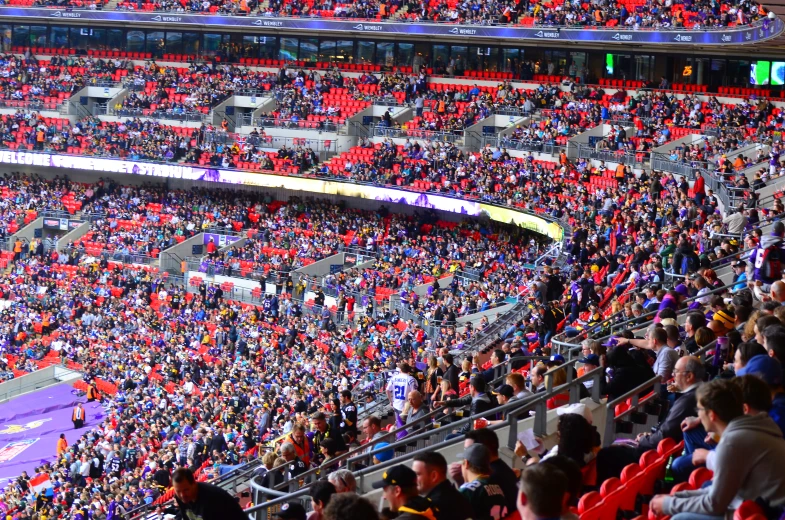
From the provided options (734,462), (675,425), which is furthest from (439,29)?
(734,462)

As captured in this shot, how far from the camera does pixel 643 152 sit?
27.4 m

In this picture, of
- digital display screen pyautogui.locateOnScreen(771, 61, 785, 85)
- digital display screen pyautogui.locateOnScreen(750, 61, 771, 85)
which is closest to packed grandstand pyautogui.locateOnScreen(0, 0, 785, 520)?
digital display screen pyautogui.locateOnScreen(750, 61, 771, 85)

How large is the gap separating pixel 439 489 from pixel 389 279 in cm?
2246

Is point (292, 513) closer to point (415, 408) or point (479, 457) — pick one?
point (479, 457)

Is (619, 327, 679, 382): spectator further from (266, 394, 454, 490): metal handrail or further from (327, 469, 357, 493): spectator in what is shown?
(327, 469, 357, 493): spectator

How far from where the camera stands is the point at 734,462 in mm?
4387

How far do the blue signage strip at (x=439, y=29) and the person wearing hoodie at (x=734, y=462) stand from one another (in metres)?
22.2

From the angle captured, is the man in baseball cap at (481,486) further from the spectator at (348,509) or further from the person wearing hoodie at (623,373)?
the person wearing hoodie at (623,373)

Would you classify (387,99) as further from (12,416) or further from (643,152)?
(12,416)

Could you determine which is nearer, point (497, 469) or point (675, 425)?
point (497, 469)

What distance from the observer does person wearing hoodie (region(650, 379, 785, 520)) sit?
4.39 metres

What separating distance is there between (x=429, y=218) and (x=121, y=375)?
11144 millimetres

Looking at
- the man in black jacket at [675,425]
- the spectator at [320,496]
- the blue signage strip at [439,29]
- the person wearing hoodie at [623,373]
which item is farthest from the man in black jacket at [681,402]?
the blue signage strip at [439,29]

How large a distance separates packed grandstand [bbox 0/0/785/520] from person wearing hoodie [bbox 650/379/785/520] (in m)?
0.01
